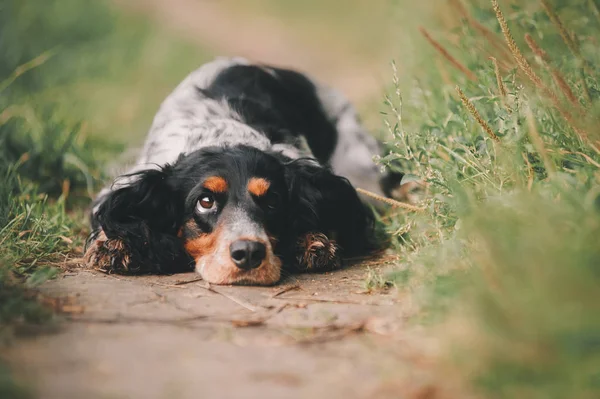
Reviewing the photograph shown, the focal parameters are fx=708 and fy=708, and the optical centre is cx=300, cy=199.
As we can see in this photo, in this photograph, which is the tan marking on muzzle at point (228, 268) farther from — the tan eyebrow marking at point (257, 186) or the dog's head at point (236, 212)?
the tan eyebrow marking at point (257, 186)

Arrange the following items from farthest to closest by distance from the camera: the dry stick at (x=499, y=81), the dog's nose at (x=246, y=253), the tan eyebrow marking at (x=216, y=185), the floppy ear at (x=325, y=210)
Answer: the floppy ear at (x=325, y=210) → the tan eyebrow marking at (x=216, y=185) → the dog's nose at (x=246, y=253) → the dry stick at (x=499, y=81)

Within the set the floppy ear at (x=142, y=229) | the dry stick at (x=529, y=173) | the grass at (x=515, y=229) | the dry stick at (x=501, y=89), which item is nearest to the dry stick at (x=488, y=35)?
the grass at (x=515, y=229)

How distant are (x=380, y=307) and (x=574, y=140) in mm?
1245

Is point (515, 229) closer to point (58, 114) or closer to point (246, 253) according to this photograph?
point (246, 253)

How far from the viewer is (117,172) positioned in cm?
514

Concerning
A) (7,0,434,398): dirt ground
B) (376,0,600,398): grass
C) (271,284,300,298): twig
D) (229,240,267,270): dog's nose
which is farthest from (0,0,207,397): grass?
(376,0,600,398): grass

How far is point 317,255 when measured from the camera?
12.9 feet

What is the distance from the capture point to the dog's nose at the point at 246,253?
3416 millimetres

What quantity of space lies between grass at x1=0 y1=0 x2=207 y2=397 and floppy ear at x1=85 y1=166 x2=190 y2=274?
28cm

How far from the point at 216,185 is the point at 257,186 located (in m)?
0.22

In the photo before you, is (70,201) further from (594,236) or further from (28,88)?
(594,236)

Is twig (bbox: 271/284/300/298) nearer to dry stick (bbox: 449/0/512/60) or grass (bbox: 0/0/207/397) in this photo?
grass (bbox: 0/0/207/397)

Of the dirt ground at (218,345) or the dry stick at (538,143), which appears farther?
the dry stick at (538,143)

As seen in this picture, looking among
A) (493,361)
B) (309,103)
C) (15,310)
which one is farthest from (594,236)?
(309,103)
